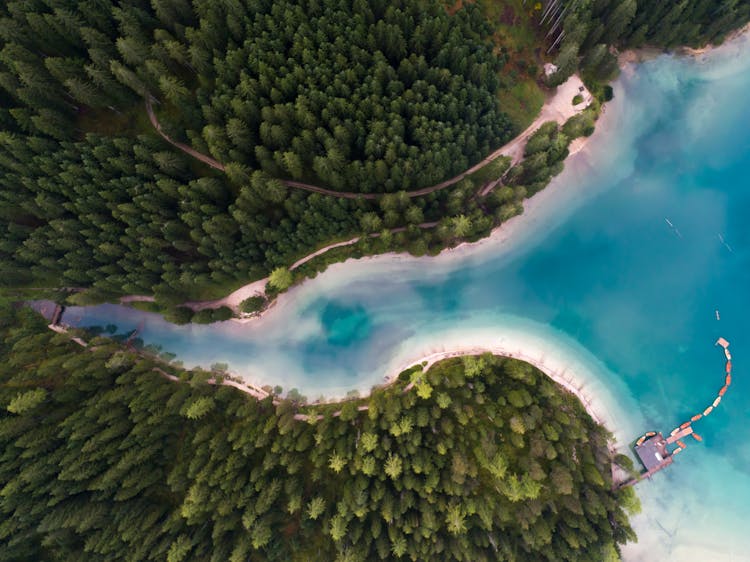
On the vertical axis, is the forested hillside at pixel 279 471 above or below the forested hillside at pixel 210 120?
below

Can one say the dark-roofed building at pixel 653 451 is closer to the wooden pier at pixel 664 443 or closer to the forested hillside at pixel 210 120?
the wooden pier at pixel 664 443

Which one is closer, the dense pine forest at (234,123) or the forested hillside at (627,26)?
the dense pine forest at (234,123)

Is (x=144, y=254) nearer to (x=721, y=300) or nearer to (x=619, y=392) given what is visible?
(x=619, y=392)

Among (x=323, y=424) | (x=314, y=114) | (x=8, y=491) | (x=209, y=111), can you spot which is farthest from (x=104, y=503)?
(x=314, y=114)

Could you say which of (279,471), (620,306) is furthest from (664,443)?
(279,471)

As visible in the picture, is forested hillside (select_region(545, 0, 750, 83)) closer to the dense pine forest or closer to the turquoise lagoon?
the dense pine forest

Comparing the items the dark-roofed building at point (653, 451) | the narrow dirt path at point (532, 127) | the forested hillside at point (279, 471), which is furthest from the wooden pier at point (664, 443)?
the narrow dirt path at point (532, 127)
